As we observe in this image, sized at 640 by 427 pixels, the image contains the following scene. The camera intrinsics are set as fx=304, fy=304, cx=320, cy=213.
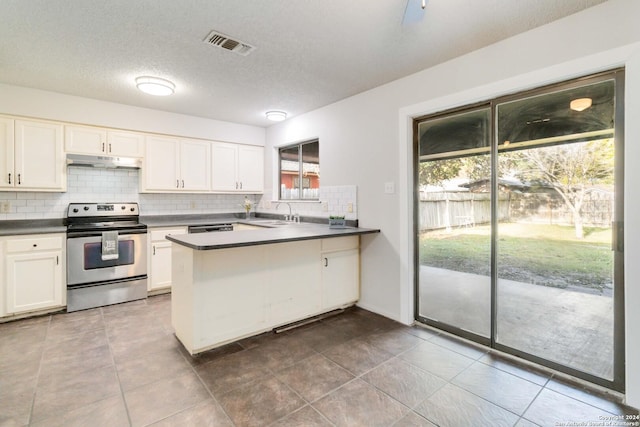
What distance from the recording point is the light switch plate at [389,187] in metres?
3.07

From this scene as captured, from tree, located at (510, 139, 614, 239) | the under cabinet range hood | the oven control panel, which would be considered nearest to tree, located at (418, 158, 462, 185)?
tree, located at (510, 139, 614, 239)

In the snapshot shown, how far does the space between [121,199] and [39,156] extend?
3.20ft

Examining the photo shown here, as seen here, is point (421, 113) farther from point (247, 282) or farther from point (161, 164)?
point (161, 164)

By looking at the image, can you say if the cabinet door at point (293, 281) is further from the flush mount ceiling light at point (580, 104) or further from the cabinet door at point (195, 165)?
the cabinet door at point (195, 165)

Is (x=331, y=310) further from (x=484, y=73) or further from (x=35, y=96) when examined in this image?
(x=35, y=96)

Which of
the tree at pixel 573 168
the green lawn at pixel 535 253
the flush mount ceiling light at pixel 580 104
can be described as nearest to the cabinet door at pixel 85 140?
the green lawn at pixel 535 253

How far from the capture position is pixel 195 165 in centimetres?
444

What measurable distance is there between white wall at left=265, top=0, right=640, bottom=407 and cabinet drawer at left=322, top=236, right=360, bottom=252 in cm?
11

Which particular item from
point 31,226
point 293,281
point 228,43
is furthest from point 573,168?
point 31,226

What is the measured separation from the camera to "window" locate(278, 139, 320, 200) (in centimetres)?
433

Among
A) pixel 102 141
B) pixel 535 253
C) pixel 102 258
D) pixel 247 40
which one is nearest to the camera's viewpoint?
pixel 247 40

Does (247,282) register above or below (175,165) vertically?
below

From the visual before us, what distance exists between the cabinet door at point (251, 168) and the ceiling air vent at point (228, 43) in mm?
2464

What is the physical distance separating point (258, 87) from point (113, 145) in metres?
2.05
